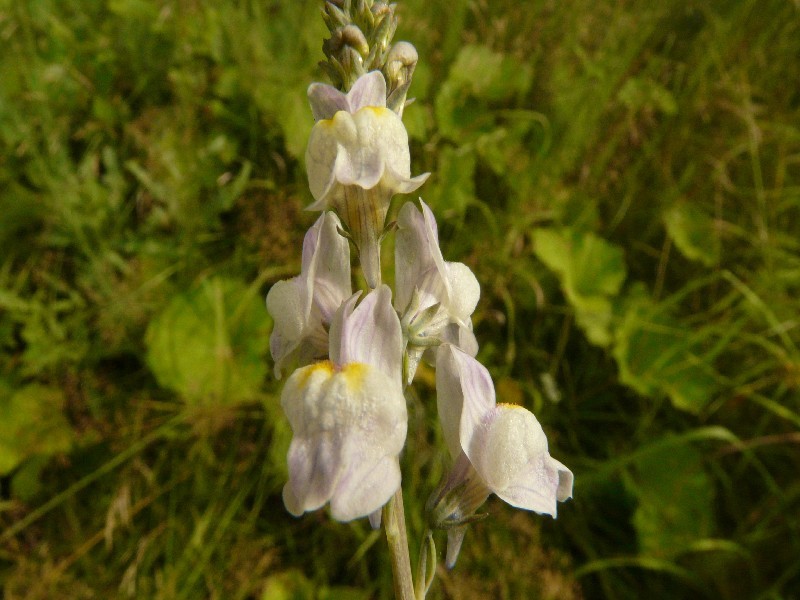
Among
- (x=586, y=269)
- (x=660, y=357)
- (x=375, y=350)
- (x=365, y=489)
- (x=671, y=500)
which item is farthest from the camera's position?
(x=586, y=269)

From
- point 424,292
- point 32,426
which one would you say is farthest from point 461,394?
point 32,426

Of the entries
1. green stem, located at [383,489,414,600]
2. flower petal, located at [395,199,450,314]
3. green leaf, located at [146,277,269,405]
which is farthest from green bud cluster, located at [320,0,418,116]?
green leaf, located at [146,277,269,405]

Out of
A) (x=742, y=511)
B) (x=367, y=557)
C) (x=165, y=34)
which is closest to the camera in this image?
(x=367, y=557)

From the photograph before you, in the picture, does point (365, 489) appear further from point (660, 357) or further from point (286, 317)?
point (660, 357)

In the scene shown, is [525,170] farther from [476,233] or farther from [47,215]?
[47,215]

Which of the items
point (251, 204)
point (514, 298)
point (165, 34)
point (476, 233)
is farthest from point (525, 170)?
point (165, 34)

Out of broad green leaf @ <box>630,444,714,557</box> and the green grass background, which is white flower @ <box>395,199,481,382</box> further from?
broad green leaf @ <box>630,444,714,557</box>
